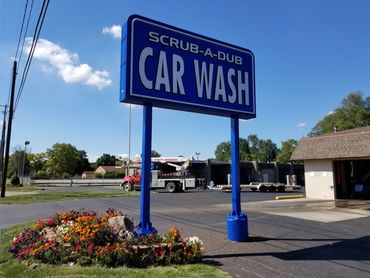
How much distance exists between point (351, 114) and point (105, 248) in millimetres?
75385

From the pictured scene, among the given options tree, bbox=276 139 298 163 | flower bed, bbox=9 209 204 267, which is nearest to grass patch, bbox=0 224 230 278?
flower bed, bbox=9 209 204 267

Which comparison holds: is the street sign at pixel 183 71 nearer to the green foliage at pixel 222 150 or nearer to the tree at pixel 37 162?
the tree at pixel 37 162

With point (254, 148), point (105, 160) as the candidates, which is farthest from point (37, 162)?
point (254, 148)

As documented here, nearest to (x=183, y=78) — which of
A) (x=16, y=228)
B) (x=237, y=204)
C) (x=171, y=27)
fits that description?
(x=171, y=27)

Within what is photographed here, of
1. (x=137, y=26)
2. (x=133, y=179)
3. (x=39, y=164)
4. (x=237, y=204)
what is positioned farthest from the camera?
(x=39, y=164)

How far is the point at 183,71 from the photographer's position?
868 cm

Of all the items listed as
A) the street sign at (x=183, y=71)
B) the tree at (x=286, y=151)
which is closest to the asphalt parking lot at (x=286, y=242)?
the street sign at (x=183, y=71)

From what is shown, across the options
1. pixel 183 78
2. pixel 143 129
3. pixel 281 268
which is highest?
pixel 183 78

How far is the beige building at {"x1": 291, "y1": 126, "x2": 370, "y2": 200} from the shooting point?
894 inches

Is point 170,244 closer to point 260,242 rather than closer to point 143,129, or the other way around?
point 143,129

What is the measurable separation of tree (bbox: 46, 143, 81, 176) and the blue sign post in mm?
105990

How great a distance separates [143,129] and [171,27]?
2739mm

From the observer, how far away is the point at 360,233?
10812 mm

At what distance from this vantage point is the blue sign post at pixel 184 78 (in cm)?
779
